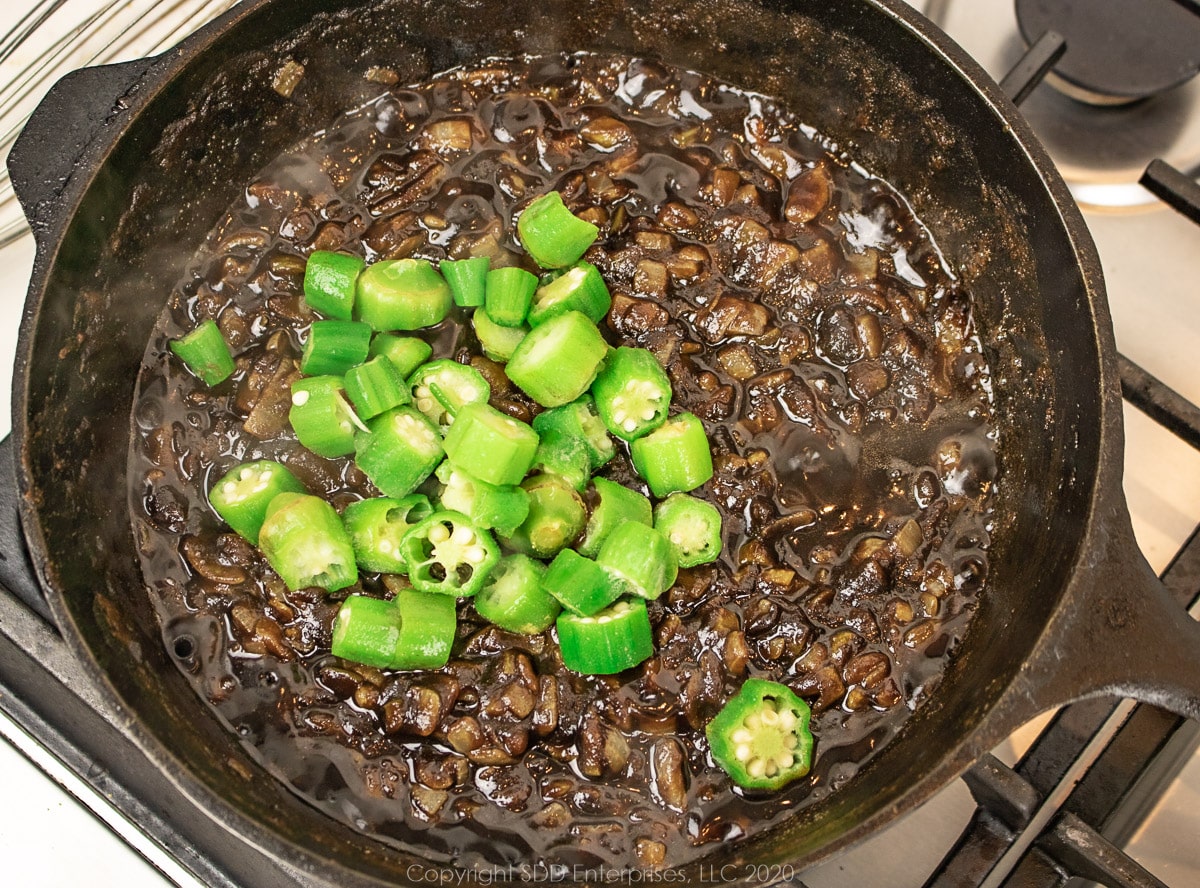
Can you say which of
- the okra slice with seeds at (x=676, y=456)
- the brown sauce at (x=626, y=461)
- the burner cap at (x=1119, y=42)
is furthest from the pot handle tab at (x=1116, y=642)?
the burner cap at (x=1119, y=42)

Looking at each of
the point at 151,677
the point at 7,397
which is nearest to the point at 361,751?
the point at 151,677

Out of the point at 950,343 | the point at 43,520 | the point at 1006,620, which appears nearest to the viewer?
the point at 43,520

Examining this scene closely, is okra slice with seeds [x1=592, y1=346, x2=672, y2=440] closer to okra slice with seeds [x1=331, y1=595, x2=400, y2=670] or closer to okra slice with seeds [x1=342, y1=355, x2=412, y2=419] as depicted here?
okra slice with seeds [x1=342, y1=355, x2=412, y2=419]

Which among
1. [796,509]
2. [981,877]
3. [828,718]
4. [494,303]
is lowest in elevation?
[981,877]

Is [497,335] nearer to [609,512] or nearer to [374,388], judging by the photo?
[374,388]

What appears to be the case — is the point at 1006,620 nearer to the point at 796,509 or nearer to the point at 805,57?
the point at 796,509

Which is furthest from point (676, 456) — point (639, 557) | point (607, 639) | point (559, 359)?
point (607, 639)
